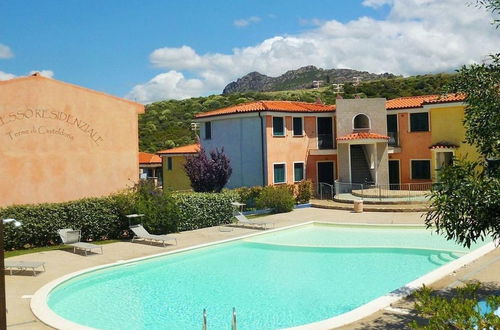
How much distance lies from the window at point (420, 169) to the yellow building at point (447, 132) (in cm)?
82

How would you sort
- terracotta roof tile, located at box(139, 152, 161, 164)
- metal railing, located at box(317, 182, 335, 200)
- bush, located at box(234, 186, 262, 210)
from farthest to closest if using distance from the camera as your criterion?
terracotta roof tile, located at box(139, 152, 161, 164), metal railing, located at box(317, 182, 335, 200), bush, located at box(234, 186, 262, 210)

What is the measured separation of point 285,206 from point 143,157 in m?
26.8

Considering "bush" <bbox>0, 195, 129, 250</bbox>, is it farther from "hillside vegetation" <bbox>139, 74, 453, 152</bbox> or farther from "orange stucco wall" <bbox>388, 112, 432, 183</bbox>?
"hillside vegetation" <bbox>139, 74, 453, 152</bbox>

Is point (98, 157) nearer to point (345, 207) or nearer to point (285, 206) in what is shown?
point (285, 206)

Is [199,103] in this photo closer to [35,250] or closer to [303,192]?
[303,192]

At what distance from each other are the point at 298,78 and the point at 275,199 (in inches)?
4439

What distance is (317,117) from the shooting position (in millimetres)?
35812

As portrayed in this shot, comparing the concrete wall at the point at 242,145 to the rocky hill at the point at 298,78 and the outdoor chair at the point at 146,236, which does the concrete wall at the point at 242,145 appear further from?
the rocky hill at the point at 298,78

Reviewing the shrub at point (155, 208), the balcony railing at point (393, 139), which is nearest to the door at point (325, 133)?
the balcony railing at point (393, 139)

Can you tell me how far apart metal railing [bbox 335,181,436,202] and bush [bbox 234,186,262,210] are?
19.0 ft

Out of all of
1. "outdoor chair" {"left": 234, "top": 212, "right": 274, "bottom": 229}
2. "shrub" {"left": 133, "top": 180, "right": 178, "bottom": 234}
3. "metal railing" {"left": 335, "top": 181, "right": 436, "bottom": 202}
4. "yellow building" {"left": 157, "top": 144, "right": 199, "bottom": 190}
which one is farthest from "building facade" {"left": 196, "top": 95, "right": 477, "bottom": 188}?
"shrub" {"left": 133, "top": 180, "right": 178, "bottom": 234}

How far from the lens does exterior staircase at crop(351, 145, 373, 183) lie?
118 ft

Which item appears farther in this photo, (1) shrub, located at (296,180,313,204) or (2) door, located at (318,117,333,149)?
(2) door, located at (318,117,333,149)

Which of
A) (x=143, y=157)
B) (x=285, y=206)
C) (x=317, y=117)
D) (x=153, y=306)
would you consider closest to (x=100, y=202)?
(x=153, y=306)
